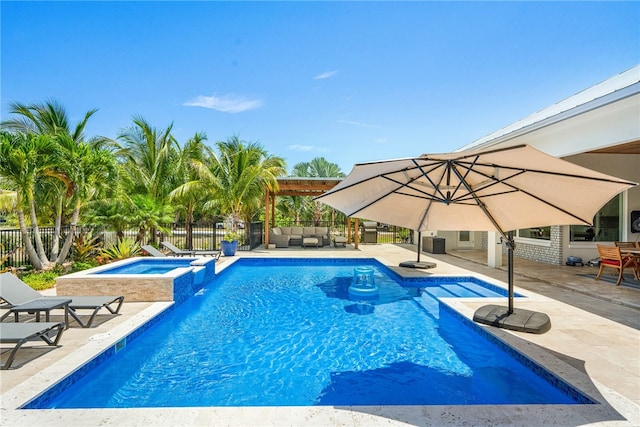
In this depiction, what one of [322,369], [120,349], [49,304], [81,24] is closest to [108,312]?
[49,304]

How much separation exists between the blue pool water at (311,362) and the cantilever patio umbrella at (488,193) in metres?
0.99

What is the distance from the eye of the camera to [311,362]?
4.29 metres

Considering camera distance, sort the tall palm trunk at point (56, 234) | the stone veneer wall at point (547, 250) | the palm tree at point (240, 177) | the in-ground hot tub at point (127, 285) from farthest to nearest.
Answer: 1. the palm tree at point (240, 177)
2. the stone veneer wall at point (547, 250)
3. the tall palm trunk at point (56, 234)
4. the in-ground hot tub at point (127, 285)

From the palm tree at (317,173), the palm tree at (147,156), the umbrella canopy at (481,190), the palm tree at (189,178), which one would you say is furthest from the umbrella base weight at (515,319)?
the palm tree at (317,173)

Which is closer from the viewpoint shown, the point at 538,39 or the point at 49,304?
the point at 49,304

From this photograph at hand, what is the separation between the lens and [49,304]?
14.8ft

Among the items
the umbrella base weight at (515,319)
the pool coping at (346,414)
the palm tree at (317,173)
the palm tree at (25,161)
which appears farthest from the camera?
the palm tree at (317,173)

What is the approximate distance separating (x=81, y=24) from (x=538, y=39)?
14547 mm

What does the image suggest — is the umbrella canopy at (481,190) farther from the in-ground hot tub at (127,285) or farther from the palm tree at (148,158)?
the palm tree at (148,158)

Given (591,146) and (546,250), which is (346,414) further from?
(546,250)

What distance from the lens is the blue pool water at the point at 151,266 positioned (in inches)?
312

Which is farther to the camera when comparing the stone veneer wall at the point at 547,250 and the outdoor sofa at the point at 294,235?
the outdoor sofa at the point at 294,235

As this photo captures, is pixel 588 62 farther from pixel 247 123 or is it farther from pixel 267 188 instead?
pixel 247 123

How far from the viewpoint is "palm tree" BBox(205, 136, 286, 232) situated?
1459 centimetres
